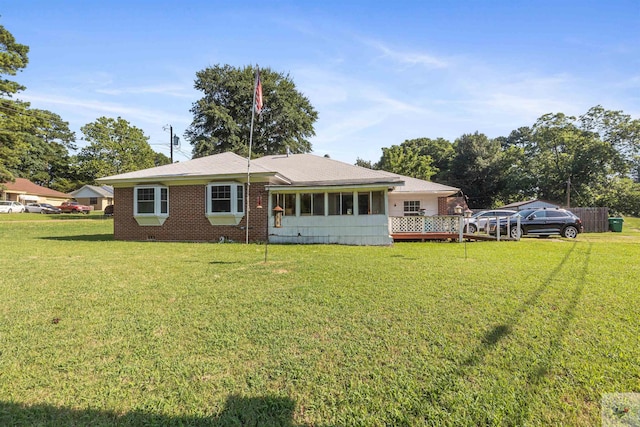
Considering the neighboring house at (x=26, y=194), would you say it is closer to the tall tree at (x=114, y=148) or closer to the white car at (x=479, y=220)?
the tall tree at (x=114, y=148)

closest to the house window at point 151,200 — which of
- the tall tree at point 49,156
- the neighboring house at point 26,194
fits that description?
the neighboring house at point 26,194

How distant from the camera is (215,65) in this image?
3353 centimetres

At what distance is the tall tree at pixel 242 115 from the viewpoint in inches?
1216

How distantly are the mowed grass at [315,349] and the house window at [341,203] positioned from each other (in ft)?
23.3

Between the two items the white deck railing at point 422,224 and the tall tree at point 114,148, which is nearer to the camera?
the white deck railing at point 422,224

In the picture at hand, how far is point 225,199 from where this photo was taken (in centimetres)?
1353

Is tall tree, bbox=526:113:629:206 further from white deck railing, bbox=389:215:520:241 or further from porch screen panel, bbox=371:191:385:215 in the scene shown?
porch screen panel, bbox=371:191:385:215

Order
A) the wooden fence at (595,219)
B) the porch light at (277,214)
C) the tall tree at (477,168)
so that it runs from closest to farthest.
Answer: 1. the porch light at (277,214)
2. the wooden fence at (595,219)
3. the tall tree at (477,168)

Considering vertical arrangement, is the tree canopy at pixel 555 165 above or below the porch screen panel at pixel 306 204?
above

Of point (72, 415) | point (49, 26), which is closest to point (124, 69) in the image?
point (49, 26)

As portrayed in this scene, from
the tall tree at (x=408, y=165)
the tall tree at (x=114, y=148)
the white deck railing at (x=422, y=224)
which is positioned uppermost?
the tall tree at (x=114, y=148)

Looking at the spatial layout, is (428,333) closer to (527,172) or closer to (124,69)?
(124,69)

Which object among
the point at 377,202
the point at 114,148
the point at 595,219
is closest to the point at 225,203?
the point at 377,202

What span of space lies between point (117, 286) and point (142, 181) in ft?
31.8
